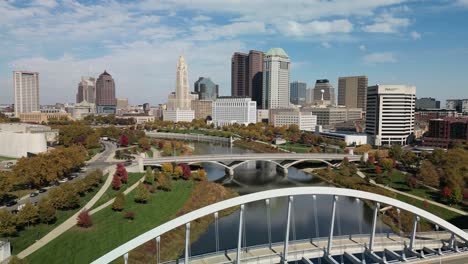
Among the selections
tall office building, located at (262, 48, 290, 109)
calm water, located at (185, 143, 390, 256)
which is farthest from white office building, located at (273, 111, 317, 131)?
calm water, located at (185, 143, 390, 256)

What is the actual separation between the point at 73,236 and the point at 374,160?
2065 inches

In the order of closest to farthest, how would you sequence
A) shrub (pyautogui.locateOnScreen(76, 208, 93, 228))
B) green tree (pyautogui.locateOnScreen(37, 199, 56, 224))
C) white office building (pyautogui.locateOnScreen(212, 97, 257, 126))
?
green tree (pyautogui.locateOnScreen(37, 199, 56, 224)) → shrub (pyautogui.locateOnScreen(76, 208, 93, 228)) → white office building (pyautogui.locateOnScreen(212, 97, 257, 126))

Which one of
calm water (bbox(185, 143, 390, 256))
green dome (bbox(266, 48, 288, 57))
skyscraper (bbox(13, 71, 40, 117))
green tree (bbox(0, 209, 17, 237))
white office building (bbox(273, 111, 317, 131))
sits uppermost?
green dome (bbox(266, 48, 288, 57))

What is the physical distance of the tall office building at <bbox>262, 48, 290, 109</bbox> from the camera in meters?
193

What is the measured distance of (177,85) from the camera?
198 metres

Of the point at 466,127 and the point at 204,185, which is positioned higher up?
the point at 466,127

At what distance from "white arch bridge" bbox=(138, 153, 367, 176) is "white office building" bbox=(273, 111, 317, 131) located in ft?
229

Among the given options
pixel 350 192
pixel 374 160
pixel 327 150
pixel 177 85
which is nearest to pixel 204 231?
pixel 350 192

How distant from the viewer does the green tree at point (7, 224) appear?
2903 centimetres

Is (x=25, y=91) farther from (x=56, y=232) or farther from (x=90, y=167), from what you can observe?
(x=56, y=232)

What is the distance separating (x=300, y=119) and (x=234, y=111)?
116 ft

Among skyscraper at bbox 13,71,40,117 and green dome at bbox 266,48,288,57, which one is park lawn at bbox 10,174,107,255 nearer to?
skyscraper at bbox 13,71,40,117

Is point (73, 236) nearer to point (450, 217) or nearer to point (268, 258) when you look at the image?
point (268, 258)

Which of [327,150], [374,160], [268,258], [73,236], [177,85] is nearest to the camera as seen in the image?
[268,258]
